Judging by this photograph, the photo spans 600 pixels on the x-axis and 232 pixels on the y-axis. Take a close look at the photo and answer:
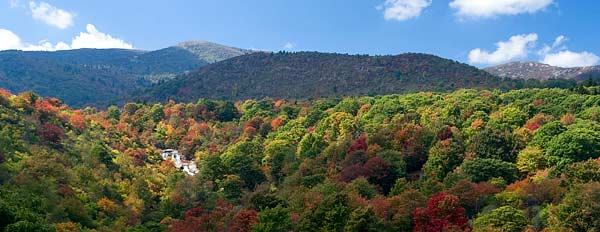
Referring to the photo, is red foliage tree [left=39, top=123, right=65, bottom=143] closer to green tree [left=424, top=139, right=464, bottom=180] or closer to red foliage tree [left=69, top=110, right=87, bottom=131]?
red foliage tree [left=69, top=110, right=87, bottom=131]

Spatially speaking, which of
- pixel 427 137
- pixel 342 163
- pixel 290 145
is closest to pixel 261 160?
pixel 290 145

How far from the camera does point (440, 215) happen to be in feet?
154

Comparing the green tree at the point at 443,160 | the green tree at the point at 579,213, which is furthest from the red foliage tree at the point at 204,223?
the green tree at the point at 579,213

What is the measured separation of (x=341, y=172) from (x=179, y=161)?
53.9 metres

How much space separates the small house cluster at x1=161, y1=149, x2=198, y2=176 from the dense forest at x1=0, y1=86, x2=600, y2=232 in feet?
11.0

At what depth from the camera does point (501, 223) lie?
1714 inches

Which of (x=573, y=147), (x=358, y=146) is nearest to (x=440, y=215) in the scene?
(x=573, y=147)

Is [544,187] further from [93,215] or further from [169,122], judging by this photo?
[169,122]

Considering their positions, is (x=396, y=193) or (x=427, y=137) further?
(x=427, y=137)

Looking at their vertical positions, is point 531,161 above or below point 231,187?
above

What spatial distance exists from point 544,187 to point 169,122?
329 feet

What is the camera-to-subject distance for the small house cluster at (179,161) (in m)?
109

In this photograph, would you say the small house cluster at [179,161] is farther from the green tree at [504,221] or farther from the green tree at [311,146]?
the green tree at [504,221]

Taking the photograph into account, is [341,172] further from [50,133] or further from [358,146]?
[50,133]
